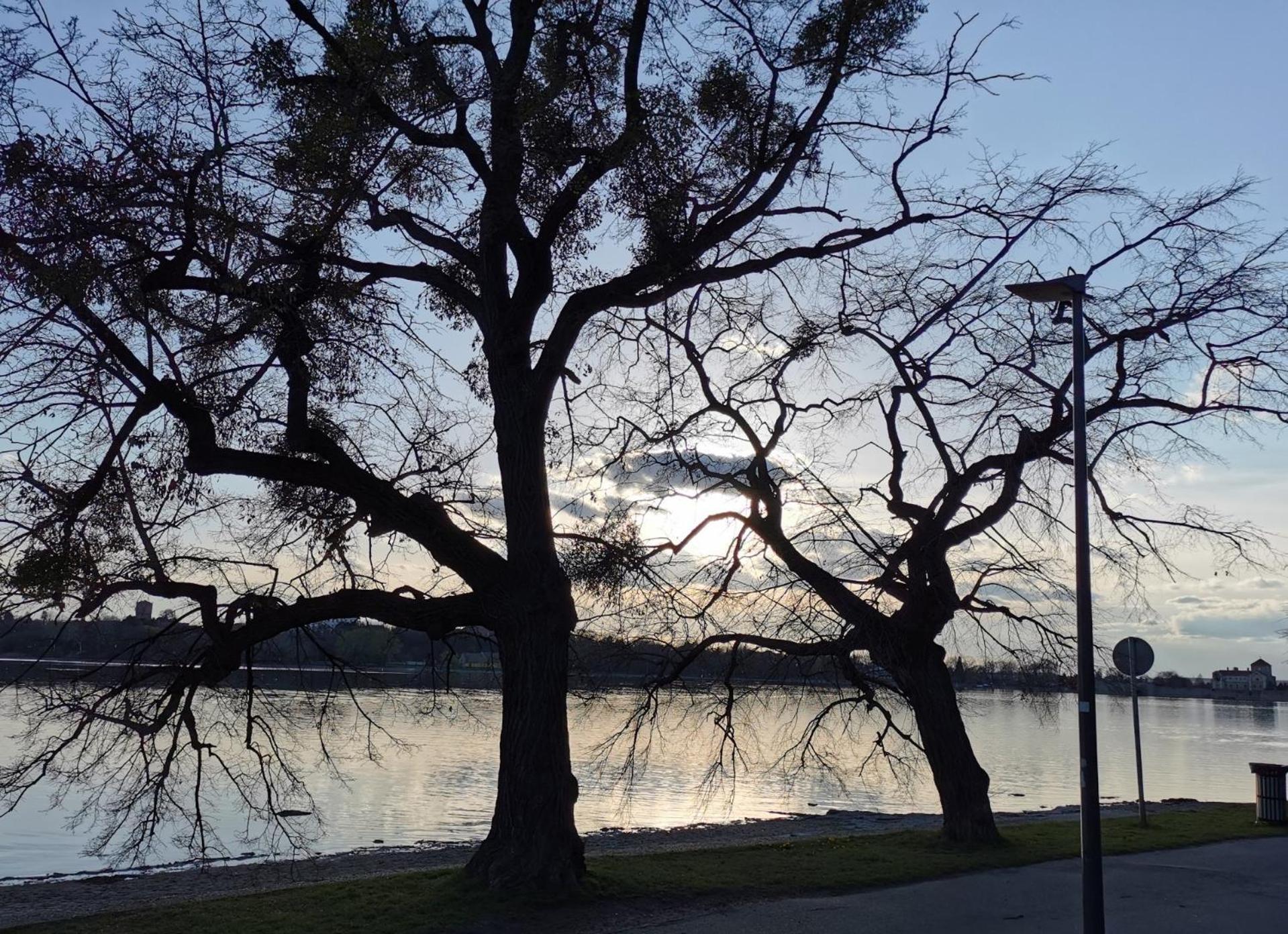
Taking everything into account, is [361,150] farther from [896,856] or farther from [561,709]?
[896,856]

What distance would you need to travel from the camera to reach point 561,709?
12.0 metres

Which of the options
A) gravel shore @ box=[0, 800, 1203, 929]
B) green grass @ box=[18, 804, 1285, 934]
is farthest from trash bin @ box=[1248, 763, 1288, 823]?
gravel shore @ box=[0, 800, 1203, 929]

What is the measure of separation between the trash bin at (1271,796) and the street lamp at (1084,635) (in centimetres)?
1196

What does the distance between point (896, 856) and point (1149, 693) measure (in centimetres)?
18694

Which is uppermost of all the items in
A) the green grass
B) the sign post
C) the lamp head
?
the lamp head

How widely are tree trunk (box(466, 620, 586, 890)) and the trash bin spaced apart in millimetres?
13894

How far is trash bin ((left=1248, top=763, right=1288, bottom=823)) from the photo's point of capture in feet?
64.7

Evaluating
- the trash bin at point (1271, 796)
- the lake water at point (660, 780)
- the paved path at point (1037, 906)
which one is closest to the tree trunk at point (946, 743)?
the lake water at point (660, 780)

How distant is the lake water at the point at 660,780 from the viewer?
886 inches

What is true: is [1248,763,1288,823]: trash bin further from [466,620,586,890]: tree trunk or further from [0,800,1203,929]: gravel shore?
[466,620,586,890]: tree trunk

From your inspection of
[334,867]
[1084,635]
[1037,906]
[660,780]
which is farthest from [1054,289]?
[660,780]

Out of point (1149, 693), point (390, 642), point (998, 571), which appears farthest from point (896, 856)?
point (1149, 693)

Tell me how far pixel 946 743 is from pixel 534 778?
22.7 feet

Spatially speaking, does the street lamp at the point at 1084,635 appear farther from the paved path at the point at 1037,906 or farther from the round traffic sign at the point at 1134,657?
the round traffic sign at the point at 1134,657
